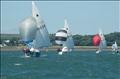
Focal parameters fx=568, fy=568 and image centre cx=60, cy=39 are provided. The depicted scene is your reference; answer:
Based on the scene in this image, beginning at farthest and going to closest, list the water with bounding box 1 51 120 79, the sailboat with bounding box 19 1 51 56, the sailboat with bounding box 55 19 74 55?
the sailboat with bounding box 55 19 74 55, the sailboat with bounding box 19 1 51 56, the water with bounding box 1 51 120 79

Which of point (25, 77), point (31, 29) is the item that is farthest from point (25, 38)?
point (25, 77)

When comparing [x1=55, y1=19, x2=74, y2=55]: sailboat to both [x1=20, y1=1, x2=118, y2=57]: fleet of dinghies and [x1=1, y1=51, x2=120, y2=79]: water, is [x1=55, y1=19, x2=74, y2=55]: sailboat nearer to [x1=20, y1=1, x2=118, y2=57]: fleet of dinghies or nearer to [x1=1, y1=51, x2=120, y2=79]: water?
[x1=20, y1=1, x2=118, y2=57]: fleet of dinghies

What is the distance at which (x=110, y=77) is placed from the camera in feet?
230

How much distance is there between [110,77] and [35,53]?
62354 mm

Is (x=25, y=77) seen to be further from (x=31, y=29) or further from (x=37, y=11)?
(x=37, y=11)

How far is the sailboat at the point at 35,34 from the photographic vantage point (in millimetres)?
130750

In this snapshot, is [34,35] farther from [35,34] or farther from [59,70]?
[59,70]

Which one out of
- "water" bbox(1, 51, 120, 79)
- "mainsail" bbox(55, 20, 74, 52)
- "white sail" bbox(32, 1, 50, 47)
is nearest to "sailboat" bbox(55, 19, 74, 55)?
"mainsail" bbox(55, 20, 74, 52)

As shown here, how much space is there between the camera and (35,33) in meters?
132

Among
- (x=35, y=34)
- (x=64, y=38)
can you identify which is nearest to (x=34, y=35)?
(x=35, y=34)

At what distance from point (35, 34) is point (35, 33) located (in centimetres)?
26

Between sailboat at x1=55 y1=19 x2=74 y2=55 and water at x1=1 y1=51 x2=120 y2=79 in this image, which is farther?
sailboat at x1=55 y1=19 x2=74 y2=55

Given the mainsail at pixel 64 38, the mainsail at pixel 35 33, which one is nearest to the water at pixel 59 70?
the mainsail at pixel 35 33

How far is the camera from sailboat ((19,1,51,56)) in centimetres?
13075
